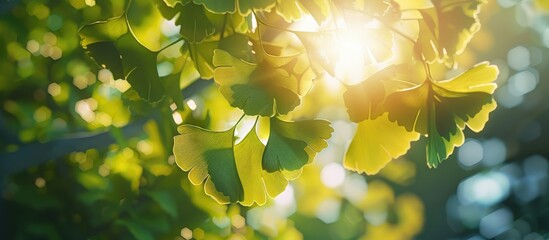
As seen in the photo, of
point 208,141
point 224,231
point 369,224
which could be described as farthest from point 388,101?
point 369,224

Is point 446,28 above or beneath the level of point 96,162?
above

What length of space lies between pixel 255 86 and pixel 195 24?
110 mm

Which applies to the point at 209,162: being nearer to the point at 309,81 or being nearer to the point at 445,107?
the point at 309,81

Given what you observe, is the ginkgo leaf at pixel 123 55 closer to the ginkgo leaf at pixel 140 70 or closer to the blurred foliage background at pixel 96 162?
the ginkgo leaf at pixel 140 70

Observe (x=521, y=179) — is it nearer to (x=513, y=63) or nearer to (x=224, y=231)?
(x=513, y=63)

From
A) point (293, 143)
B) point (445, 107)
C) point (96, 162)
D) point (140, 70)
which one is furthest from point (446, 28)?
point (96, 162)

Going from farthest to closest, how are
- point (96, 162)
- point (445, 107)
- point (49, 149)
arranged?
point (96, 162), point (49, 149), point (445, 107)

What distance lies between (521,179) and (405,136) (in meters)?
5.75

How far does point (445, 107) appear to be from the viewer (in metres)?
0.78

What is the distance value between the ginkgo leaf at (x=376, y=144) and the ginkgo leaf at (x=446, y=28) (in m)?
0.08

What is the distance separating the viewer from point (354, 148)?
2.82ft

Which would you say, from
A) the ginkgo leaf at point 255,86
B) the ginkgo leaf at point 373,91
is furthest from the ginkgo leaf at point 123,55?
the ginkgo leaf at point 373,91

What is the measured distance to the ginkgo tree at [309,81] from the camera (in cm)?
73

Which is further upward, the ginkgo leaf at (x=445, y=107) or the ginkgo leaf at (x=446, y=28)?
the ginkgo leaf at (x=446, y=28)
